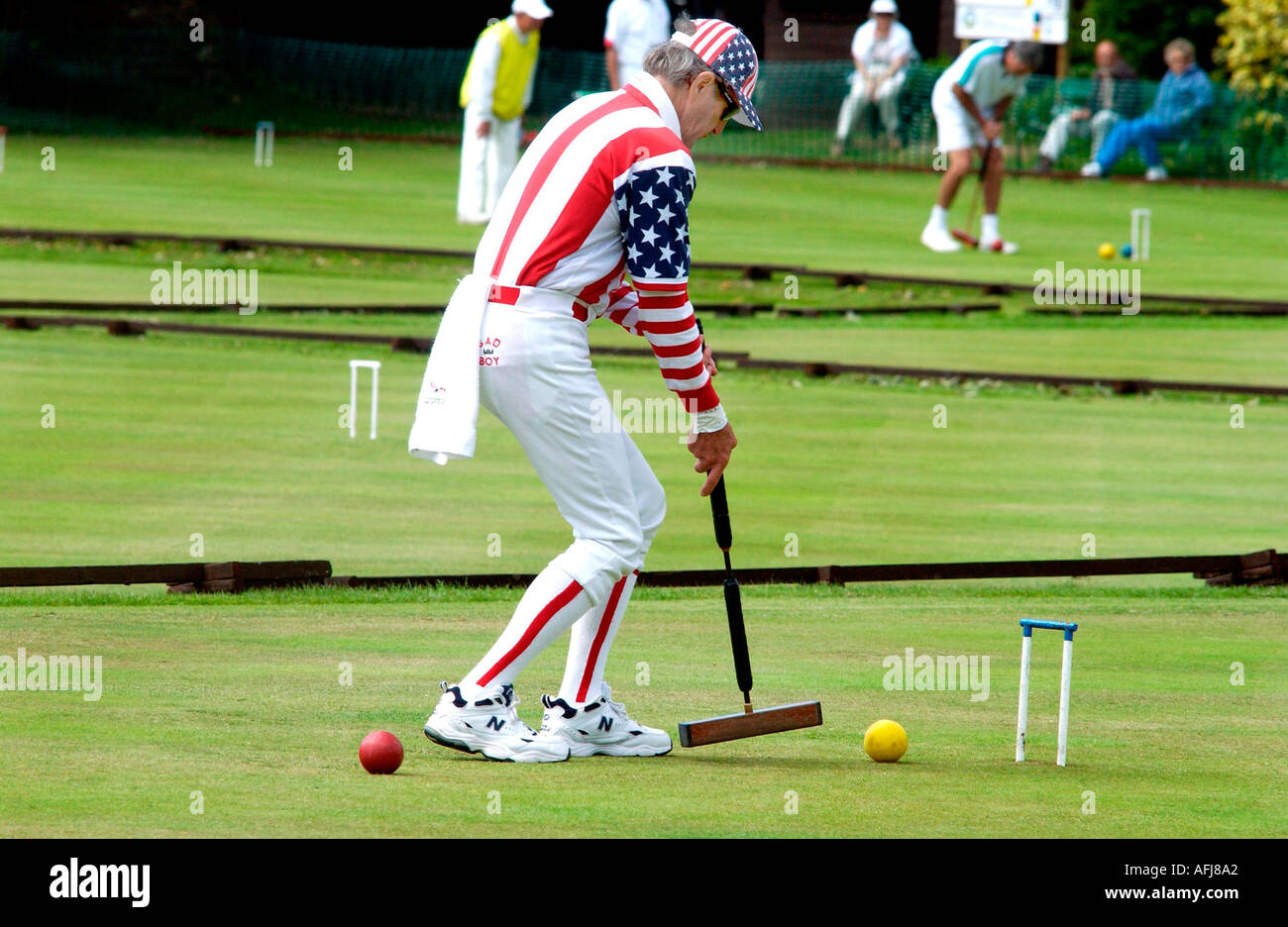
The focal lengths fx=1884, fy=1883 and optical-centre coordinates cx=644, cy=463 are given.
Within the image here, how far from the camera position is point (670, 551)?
958 centimetres

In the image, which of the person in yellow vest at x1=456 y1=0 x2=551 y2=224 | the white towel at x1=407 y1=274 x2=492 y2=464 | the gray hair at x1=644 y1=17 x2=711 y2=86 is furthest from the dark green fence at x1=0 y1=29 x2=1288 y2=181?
the white towel at x1=407 y1=274 x2=492 y2=464

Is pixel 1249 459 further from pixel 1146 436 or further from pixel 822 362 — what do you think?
pixel 822 362

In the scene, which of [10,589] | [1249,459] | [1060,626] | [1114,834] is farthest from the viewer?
[1249,459]

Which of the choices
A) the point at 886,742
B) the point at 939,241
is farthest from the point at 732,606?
the point at 939,241

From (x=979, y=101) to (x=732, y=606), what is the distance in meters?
14.5

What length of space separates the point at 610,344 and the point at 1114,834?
11347 millimetres

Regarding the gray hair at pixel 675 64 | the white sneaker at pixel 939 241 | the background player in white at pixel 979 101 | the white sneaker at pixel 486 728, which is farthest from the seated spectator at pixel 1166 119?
the white sneaker at pixel 486 728

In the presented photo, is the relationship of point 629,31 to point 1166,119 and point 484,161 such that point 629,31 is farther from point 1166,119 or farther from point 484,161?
point 1166,119

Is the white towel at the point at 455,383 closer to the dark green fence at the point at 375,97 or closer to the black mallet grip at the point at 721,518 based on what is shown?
the black mallet grip at the point at 721,518

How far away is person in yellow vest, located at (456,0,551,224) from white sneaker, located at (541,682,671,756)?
47.9 feet

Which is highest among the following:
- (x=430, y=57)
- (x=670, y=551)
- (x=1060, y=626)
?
(x=430, y=57)

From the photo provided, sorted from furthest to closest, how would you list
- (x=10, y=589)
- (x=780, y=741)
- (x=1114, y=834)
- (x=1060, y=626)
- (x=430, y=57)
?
1. (x=430, y=57)
2. (x=10, y=589)
3. (x=780, y=741)
4. (x=1060, y=626)
5. (x=1114, y=834)

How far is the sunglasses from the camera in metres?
5.34

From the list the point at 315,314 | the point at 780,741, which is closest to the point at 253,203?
the point at 315,314
